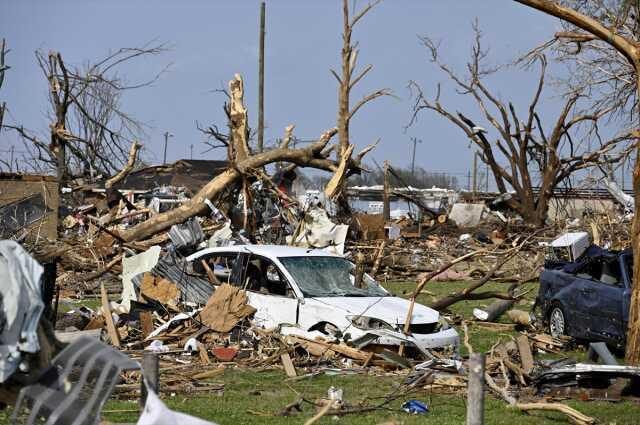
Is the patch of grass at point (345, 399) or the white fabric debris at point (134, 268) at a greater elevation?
the white fabric debris at point (134, 268)

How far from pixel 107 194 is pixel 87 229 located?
4.28 ft

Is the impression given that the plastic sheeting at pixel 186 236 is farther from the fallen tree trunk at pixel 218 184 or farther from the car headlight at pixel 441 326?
the car headlight at pixel 441 326

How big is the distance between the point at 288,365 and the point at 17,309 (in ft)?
20.5

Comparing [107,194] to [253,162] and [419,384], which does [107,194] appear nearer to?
[253,162]

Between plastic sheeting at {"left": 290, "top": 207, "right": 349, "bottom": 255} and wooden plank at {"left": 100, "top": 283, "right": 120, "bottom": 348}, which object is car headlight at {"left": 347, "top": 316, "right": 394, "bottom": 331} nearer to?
wooden plank at {"left": 100, "top": 283, "right": 120, "bottom": 348}

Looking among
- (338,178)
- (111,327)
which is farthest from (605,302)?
(338,178)

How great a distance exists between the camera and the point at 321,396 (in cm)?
923

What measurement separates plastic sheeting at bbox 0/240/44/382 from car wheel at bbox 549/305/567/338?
34.3 feet

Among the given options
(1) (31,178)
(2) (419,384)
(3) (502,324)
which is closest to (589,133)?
(3) (502,324)

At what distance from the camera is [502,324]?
15.3 metres

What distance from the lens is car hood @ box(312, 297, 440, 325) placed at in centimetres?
1172

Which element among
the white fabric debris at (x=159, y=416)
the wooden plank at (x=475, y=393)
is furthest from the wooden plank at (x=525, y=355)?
the white fabric debris at (x=159, y=416)

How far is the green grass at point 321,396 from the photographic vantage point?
8.12 meters

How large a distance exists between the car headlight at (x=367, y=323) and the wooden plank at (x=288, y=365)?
1061 millimetres
